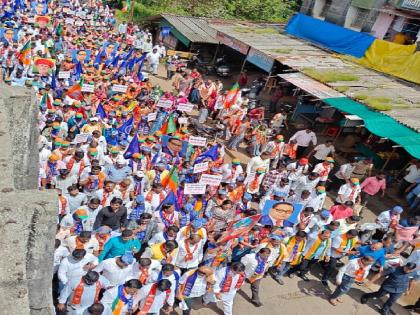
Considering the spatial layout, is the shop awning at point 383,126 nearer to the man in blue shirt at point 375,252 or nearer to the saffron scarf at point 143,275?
the man in blue shirt at point 375,252

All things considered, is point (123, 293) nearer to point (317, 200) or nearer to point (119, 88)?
point (317, 200)

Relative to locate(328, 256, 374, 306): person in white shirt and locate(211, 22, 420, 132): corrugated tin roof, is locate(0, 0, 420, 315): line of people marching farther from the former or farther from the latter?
locate(211, 22, 420, 132): corrugated tin roof

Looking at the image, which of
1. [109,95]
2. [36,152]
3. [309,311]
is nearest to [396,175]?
[309,311]

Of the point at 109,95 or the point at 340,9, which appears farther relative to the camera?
the point at 340,9

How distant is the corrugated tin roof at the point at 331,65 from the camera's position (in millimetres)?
12508

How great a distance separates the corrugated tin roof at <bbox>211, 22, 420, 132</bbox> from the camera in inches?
492

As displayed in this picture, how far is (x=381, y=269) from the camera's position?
7633mm

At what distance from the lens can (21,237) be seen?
3303 millimetres

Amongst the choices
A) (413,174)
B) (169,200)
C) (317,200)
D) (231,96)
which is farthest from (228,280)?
(231,96)

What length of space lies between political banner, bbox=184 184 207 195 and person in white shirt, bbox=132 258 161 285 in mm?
2280

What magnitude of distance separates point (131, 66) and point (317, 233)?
1068 cm

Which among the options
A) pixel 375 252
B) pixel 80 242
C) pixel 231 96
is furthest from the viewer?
pixel 231 96

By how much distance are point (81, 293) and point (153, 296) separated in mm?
937

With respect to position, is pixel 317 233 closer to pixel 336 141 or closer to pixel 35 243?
pixel 35 243
